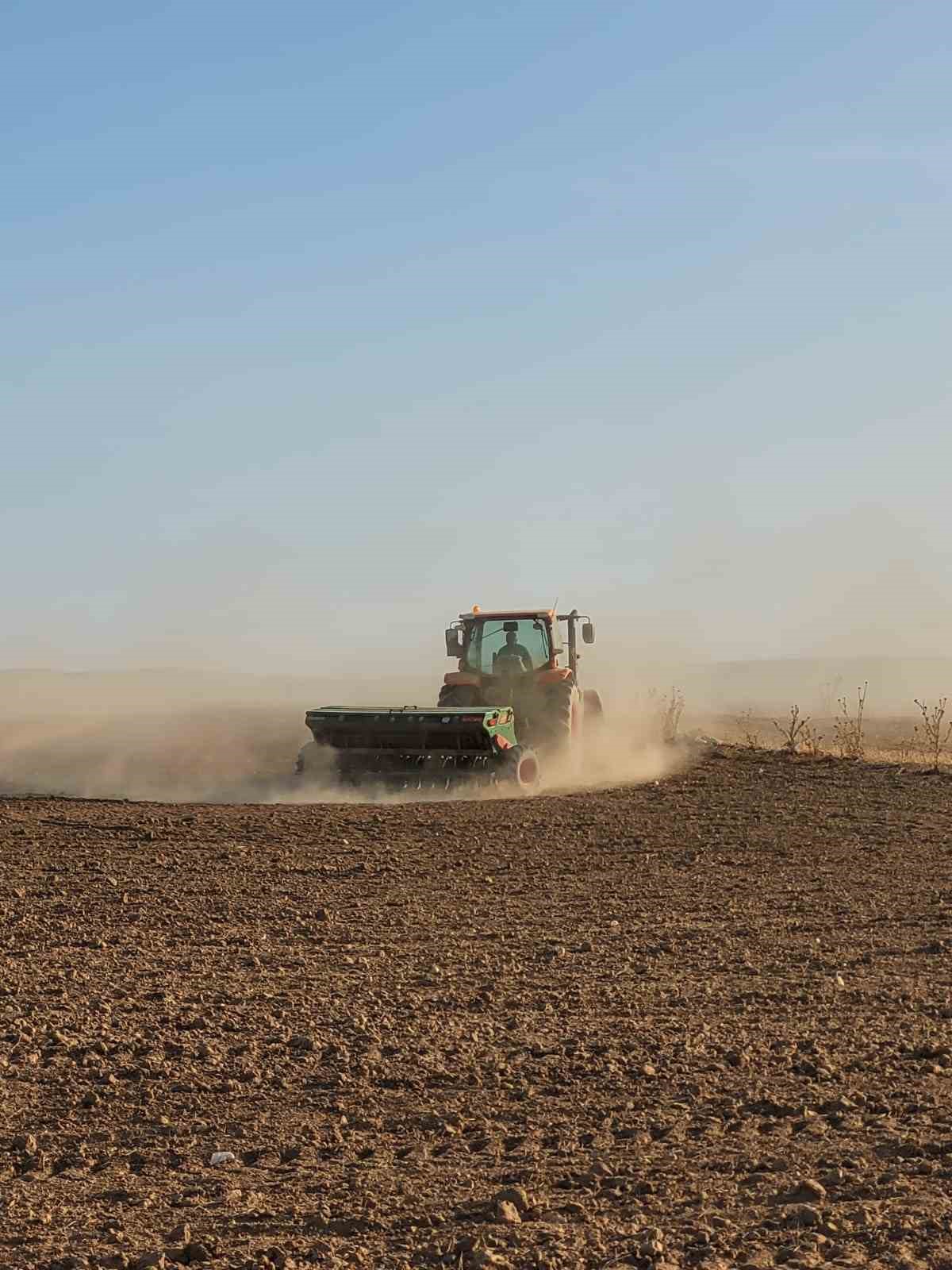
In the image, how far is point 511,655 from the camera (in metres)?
20.2

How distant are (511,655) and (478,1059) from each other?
1378 centimetres

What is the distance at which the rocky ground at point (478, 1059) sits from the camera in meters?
4.59

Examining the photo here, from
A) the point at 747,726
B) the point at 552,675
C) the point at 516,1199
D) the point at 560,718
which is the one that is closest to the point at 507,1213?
the point at 516,1199

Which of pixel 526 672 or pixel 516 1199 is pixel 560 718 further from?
pixel 516 1199

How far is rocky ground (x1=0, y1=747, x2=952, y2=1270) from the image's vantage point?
4.59m

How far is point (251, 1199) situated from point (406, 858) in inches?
319

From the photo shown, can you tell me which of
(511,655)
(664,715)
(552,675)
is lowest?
(664,715)

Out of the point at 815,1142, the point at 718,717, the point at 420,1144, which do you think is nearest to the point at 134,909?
the point at 420,1144

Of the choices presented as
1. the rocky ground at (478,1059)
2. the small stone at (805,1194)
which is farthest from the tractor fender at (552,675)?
the small stone at (805,1194)

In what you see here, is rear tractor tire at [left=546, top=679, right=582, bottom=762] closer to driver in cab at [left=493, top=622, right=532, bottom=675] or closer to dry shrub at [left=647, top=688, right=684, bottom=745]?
driver in cab at [left=493, top=622, right=532, bottom=675]

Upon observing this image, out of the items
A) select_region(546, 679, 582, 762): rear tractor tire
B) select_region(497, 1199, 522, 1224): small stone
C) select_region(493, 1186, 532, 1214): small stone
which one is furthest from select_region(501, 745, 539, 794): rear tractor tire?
select_region(497, 1199, 522, 1224): small stone

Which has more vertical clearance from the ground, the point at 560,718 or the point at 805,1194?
the point at 560,718

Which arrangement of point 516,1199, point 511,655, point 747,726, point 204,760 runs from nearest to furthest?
1. point 516,1199
2. point 511,655
3. point 204,760
4. point 747,726

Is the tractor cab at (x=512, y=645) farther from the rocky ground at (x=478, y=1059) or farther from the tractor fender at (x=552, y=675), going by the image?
the rocky ground at (x=478, y=1059)
